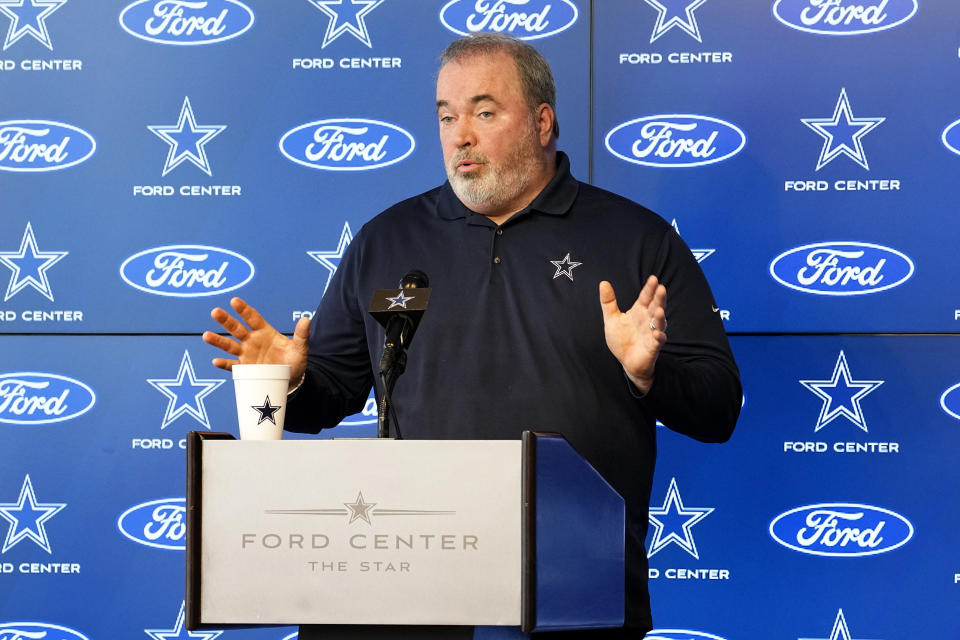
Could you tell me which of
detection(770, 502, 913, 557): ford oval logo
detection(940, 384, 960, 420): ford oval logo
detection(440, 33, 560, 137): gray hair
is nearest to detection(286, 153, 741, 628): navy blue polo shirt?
detection(440, 33, 560, 137): gray hair

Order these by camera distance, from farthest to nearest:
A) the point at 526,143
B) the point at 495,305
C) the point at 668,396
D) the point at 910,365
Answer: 1. the point at 910,365
2. the point at 526,143
3. the point at 495,305
4. the point at 668,396

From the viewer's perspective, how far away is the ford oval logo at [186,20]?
10.9 ft

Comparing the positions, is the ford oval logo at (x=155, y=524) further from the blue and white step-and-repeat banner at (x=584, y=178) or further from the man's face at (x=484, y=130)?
the man's face at (x=484, y=130)

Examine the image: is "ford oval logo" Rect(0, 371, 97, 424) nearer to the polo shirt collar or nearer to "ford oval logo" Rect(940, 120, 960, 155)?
the polo shirt collar

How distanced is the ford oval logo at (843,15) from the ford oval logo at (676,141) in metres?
0.36

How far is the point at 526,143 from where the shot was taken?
2.57 m

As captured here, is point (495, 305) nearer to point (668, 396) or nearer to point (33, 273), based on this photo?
point (668, 396)

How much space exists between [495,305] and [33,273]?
1632 millimetres

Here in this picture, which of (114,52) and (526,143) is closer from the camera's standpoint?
(526,143)

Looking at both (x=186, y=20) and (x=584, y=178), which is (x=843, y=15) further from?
(x=186, y=20)

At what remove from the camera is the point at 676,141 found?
10.4 ft

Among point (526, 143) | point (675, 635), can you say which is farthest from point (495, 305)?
point (675, 635)

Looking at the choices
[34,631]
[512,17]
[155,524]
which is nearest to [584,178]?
[512,17]

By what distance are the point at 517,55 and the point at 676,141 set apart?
768 mm
